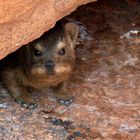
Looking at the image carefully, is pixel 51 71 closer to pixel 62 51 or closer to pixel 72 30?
pixel 62 51

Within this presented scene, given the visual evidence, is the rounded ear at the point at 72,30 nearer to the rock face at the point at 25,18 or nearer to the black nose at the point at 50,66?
the black nose at the point at 50,66

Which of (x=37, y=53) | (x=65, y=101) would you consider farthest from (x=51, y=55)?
(x=65, y=101)

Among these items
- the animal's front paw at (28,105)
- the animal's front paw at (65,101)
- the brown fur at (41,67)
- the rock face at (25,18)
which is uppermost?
the rock face at (25,18)

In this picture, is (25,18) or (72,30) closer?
(25,18)

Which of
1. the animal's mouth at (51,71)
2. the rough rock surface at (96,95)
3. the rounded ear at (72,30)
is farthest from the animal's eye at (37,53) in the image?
the rounded ear at (72,30)

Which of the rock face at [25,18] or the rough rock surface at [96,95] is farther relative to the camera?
the rough rock surface at [96,95]

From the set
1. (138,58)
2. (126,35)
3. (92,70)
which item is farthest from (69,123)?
(126,35)

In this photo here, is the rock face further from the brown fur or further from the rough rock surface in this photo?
the rough rock surface
